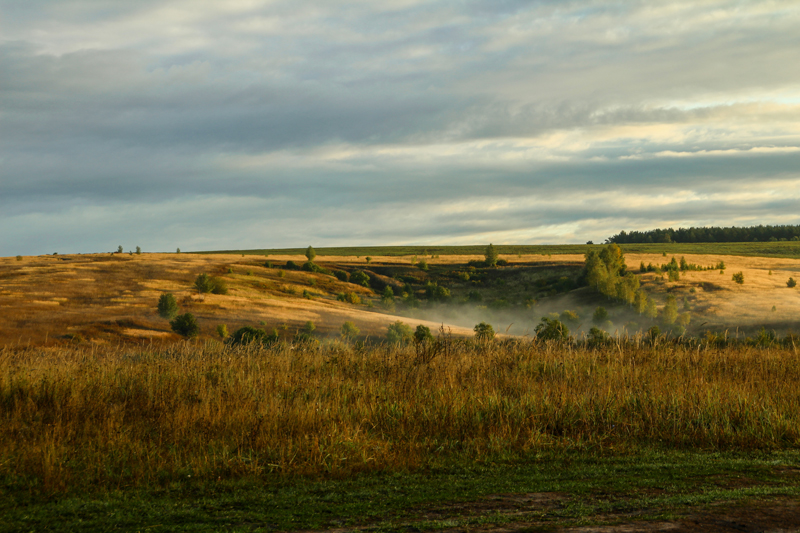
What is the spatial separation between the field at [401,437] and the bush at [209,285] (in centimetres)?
6238

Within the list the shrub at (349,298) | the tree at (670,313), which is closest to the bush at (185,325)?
the shrub at (349,298)

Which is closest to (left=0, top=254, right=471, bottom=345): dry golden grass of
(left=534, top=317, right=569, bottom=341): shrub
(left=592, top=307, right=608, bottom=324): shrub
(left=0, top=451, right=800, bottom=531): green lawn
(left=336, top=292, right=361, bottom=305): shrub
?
(left=336, top=292, right=361, bottom=305): shrub

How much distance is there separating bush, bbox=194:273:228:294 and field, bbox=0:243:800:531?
2456 inches

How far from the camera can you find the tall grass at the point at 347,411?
6.83 m

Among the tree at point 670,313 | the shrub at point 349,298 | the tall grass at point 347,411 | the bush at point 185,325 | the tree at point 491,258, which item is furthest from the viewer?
the tree at point 491,258

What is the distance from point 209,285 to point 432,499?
7423 centimetres

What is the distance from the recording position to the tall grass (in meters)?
6.83

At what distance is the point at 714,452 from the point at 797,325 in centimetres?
7546

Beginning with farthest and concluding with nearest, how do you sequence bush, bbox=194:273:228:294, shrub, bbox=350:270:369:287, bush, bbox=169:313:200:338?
shrub, bbox=350:270:369:287
bush, bbox=194:273:228:294
bush, bbox=169:313:200:338

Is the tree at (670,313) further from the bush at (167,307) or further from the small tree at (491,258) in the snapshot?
the small tree at (491,258)

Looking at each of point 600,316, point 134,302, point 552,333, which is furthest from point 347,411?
point 600,316

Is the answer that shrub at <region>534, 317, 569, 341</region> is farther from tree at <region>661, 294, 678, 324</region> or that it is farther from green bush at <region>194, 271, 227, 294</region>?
tree at <region>661, 294, 678, 324</region>

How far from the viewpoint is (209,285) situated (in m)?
75.4

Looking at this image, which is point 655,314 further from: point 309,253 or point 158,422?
point 158,422
